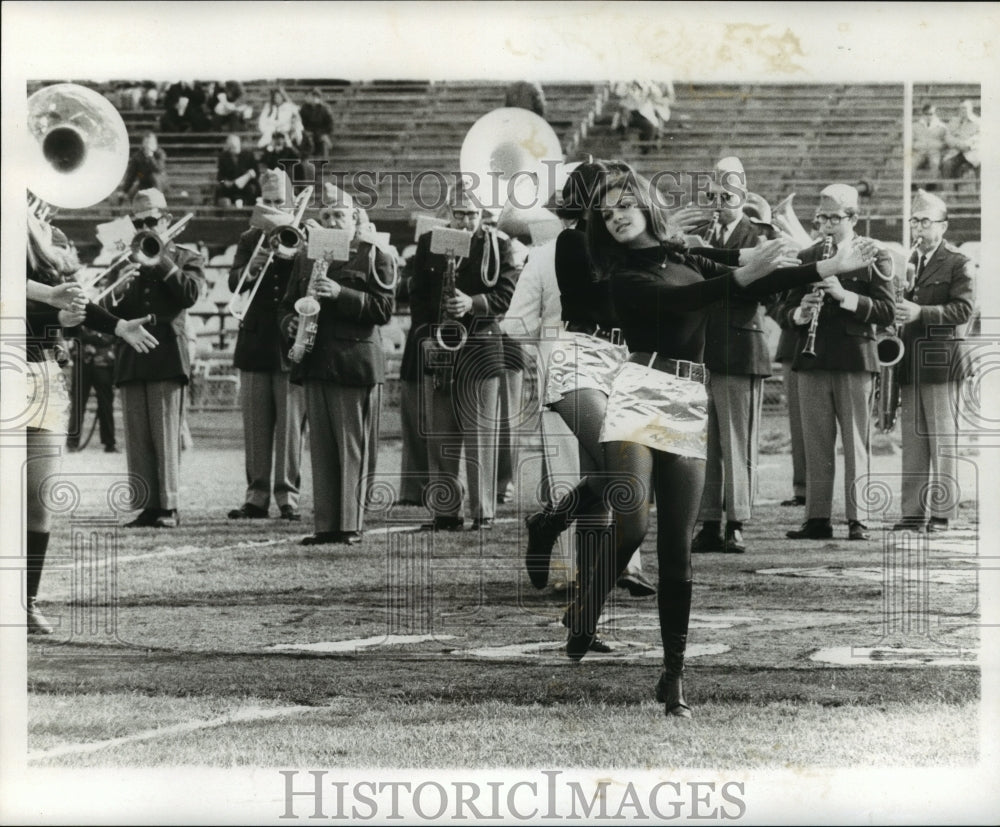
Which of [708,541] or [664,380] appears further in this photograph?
[708,541]

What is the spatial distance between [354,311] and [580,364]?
3.94ft

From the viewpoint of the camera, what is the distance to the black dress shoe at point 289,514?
816cm

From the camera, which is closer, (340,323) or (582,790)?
(582,790)

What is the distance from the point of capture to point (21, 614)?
26.4ft

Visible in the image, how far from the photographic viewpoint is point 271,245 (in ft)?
26.7

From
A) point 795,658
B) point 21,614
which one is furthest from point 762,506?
point 21,614

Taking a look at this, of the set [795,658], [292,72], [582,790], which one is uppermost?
[292,72]

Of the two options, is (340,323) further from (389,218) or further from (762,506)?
(762,506)

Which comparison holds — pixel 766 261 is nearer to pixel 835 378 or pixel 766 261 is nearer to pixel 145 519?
pixel 835 378

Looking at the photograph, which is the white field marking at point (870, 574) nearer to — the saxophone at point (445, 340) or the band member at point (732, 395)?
the band member at point (732, 395)

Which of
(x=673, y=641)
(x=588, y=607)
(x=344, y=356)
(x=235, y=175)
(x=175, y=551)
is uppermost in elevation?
(x=235, y=175)

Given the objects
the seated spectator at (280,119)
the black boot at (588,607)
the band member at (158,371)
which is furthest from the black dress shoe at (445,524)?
the seated spectator at (280,119)

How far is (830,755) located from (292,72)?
410 cm

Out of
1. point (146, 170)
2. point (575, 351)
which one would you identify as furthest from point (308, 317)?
point (575, 351)
